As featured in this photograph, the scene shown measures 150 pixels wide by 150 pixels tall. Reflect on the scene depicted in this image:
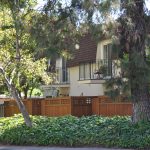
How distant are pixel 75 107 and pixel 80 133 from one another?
10.4 meters

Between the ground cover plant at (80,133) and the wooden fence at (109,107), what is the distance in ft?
15.9

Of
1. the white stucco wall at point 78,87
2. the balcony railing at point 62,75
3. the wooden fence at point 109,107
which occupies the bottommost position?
the wooden fence at point 109,107

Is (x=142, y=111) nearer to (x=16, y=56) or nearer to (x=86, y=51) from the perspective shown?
(x=16, y=56)

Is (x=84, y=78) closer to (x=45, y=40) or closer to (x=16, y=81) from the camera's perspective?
(x=16, y=81)

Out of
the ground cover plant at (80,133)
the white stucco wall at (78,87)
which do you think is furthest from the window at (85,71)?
the ground cover plant at (80,133)

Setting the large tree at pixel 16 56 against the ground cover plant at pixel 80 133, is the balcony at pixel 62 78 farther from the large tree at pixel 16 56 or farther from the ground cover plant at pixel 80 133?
the ground cover plant at pixel 80 133

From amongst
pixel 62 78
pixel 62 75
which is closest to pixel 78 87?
pixel 62 78

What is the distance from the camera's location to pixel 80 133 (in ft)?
56.2

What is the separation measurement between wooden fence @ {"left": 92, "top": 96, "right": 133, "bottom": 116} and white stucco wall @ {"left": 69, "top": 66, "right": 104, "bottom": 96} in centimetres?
703

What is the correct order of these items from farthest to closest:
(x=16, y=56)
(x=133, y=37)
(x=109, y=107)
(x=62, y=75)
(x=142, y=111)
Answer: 1. (x=62, y=75)
2. (x=109, y=107)
3. (x=16, y=56)
4. (x=142, y=111)
5. (x=133, y=37)

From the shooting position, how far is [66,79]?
40406 millimetres

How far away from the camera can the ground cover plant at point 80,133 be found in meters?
15.9

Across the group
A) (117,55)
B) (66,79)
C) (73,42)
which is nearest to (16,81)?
(73,42)

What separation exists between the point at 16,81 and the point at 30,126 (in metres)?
2.78
